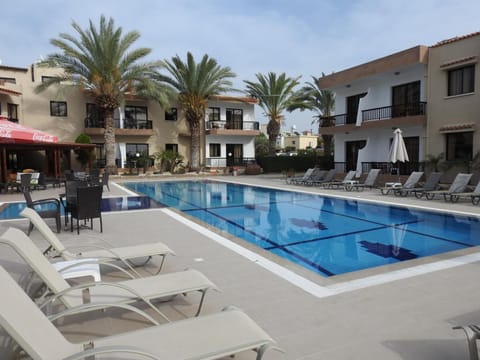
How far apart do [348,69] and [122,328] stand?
22.9 meters

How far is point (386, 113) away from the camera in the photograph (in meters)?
21.3

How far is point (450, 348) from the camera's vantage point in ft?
10.3

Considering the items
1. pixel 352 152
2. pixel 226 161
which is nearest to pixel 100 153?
pixel 226 161

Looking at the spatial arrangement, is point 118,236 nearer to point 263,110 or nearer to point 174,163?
point 174,163

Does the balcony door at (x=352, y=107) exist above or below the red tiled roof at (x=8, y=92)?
below

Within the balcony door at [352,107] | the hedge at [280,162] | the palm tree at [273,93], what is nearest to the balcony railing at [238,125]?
the palm tree at [273,93]

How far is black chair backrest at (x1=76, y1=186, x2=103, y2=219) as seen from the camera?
7.65 metres

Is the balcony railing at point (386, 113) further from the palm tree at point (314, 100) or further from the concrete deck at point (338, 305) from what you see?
the concrete deck at point (338, 305)

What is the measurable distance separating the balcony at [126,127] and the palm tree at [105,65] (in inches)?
92.8

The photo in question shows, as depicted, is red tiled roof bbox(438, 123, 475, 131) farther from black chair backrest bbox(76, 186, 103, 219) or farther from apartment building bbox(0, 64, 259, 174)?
apartment building bbox(0, 64, 259, 174)

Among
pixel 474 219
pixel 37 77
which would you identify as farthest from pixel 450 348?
pixel 37 77

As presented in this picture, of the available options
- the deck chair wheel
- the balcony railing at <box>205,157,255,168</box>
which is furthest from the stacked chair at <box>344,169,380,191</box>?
the balcony railing at <box>205,157,255,168</box>

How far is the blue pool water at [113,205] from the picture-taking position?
11323 mm

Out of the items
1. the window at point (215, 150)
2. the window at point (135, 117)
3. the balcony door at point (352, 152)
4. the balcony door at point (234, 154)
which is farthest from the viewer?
the balcony door at point (234, 154)
